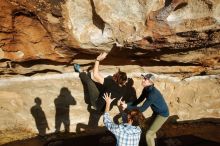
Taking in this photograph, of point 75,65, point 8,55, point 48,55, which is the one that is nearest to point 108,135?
point 75,65

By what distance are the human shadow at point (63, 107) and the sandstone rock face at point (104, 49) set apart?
10cm

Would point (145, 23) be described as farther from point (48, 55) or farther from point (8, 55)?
point (8, 55)

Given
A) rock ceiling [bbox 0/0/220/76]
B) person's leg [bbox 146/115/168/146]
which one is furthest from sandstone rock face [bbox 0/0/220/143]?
person's leg [bbox 146/115/168/146]

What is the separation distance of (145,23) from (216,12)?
118 centimetres

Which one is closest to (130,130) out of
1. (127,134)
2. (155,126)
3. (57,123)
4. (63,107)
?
(127,134)

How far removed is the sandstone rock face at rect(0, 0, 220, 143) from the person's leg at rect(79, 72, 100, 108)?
19 centimetres

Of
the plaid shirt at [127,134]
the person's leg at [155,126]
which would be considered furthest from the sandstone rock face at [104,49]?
the plaid shirt at [127,134]

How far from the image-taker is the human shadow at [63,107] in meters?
6.81

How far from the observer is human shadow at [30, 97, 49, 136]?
6828 mm

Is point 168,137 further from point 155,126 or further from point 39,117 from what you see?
point 39,117

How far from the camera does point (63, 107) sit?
22.7 feet

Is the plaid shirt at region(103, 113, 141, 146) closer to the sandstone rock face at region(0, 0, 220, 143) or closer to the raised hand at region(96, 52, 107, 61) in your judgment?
the sandstone rock face at region(0, 0, 220, 143)

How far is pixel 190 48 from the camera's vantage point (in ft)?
19.0

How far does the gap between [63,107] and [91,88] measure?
859 millimetres
